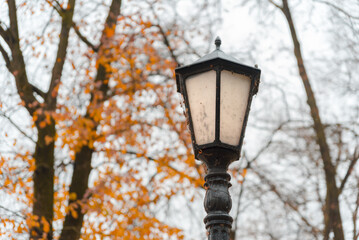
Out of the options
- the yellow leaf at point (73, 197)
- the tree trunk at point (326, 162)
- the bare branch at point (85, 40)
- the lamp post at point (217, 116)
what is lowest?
the lamp post at point (217, 116)

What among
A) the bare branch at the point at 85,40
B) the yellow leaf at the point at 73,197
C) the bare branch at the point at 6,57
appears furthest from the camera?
the bare branch at the point at 85,40

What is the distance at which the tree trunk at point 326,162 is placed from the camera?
30.6ft

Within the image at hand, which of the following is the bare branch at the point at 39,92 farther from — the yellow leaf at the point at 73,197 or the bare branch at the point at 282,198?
the bare branch at the point at 282,198

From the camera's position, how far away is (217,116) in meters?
3.72

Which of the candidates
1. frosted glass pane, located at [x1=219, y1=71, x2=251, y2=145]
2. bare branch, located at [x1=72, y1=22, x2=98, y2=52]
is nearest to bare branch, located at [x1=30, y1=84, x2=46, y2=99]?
bare branch, located at [x1=72, y1=22, x2=98, y2=52]

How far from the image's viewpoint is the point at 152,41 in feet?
37.3

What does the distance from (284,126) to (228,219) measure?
9879 millimetres

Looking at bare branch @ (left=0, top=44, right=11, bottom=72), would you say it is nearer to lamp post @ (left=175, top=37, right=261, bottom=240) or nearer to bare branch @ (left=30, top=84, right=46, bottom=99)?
bare branch @ (left=30, top=84, right=46, bottom=99)

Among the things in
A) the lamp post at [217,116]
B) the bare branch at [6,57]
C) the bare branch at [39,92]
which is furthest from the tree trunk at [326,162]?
the bare branch at [6,57]

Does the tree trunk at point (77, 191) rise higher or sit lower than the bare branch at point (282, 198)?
lower

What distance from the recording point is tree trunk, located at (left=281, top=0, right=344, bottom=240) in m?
9.34

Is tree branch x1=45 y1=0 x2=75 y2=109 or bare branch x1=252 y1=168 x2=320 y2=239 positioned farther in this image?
bare branch x1=252 y1=168 x2=320 y2=239

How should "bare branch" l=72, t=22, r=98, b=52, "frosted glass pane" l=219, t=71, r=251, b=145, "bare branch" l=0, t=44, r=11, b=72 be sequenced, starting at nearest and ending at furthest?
"frosted glass pane" l=219, t=71, r=251, b=145 < "bare branch" l=0, t=44, r=11, b=72 < "bare branch" l=72, t=22, r=98, b=52

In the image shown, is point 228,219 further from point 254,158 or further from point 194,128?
point 254,158
